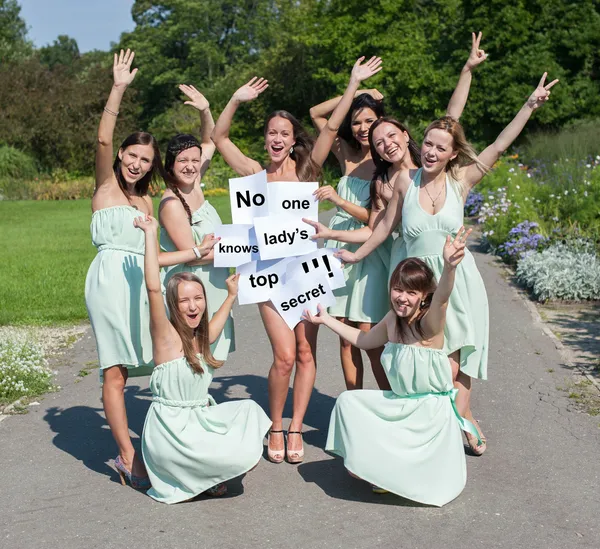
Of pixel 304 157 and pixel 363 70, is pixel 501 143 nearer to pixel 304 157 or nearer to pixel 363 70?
pixel 363 70

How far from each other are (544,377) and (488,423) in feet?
4.67

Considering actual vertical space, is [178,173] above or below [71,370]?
above

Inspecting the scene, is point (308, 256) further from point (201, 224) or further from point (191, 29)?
point (191, 29)

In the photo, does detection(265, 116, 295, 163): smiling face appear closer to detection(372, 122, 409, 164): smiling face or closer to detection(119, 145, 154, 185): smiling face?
detection(372, 122, 409, 164): smiling face

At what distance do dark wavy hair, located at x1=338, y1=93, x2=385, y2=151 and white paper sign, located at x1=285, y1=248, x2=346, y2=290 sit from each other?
32.4 inches

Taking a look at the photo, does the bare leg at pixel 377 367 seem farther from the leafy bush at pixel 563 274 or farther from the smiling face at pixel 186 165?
the leafy bush at pixel 563 274

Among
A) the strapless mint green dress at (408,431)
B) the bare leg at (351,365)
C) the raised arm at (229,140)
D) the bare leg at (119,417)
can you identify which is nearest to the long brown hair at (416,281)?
the strapless mint green dress at (408,431)

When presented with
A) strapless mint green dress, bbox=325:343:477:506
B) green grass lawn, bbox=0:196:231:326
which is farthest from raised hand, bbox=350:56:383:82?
green grass lawn, bbox=0:196:231:326

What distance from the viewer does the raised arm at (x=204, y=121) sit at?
6.16m

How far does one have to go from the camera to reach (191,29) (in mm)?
65000

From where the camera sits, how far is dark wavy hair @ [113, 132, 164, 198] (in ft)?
18.2

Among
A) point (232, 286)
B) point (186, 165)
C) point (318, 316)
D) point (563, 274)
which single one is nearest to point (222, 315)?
point (232, 286)

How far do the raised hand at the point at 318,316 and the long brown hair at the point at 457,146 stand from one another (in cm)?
112

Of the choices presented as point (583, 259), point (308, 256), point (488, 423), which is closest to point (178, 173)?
point (308, 256)
